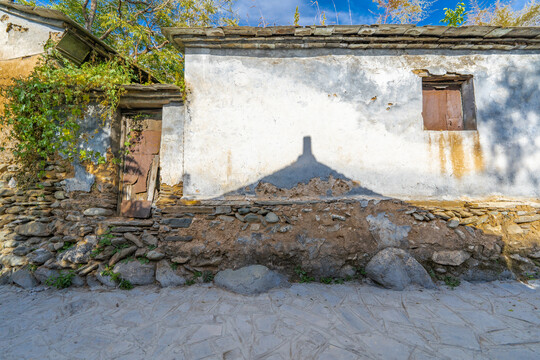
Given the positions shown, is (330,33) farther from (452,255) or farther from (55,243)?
(55,243)

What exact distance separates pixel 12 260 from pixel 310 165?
467 cm

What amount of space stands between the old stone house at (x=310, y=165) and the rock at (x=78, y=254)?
18 millimetres

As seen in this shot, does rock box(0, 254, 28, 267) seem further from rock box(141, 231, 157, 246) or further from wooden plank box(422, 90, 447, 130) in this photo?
wooden plank box(422, 90, 447, 130)

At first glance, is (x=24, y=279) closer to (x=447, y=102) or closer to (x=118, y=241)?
(x=118, y=241)

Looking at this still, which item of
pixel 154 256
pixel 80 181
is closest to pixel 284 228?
pixel 154 256

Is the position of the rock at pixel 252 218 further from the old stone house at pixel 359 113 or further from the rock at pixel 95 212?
the rock at pixel 95 212

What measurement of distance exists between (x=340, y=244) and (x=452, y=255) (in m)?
1.60

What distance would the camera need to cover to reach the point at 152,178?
446 centimetres

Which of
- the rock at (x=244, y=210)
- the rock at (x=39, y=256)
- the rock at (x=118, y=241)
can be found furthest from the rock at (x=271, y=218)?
the rock at (x=39, y=256)

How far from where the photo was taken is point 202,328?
269 centimetres

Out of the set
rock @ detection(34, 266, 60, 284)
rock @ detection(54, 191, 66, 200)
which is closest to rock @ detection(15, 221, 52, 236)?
rock @ detection(54, 191, 66, 200)

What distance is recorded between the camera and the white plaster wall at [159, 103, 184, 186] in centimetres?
417

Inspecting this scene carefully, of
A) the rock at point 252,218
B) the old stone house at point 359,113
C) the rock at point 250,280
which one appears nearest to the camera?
the rock at point 250,280

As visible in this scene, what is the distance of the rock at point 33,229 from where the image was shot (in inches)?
153
